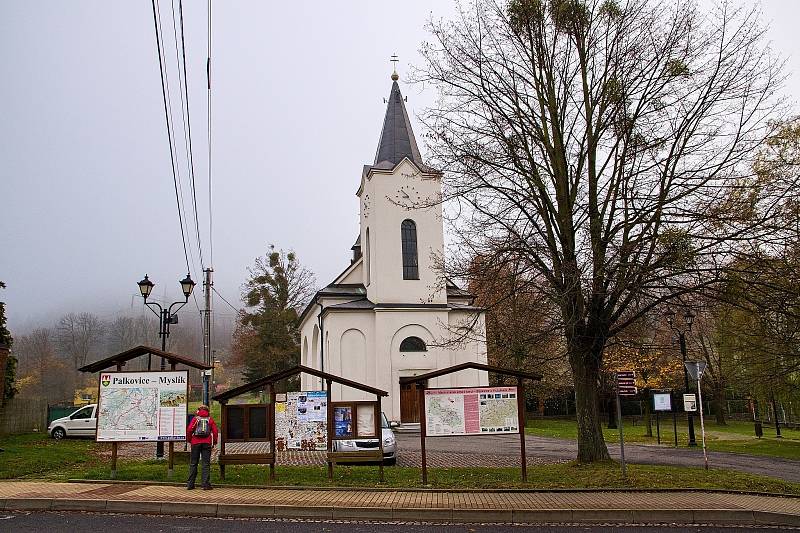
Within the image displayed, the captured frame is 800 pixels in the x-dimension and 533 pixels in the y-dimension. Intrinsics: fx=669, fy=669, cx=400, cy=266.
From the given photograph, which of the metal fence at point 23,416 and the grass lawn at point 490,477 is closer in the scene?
the grass lawn at point 490,477

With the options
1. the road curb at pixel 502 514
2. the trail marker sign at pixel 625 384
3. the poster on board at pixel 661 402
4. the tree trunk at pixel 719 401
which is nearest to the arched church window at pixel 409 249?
the poster on board at pixel 661 402

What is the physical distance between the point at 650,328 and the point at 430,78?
951 cm

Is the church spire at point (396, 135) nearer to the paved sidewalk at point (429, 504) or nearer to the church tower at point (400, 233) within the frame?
the church tower at point (400, 233)

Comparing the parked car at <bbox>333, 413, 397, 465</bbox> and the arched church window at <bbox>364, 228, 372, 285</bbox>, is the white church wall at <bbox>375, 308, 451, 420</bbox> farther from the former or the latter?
the parked car at <bbox>333, 413, 397, 465</bbox>

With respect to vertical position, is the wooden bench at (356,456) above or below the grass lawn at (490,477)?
above

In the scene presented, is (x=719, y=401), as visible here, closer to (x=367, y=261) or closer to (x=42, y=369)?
(x=367, y=261)

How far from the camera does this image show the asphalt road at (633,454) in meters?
19.8

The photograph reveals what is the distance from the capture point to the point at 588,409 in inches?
681

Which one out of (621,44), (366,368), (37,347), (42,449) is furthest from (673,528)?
→ (37,347)

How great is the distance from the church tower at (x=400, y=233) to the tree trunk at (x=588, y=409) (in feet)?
59.8

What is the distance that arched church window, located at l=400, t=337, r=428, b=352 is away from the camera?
35719mm

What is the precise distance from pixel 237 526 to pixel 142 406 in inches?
220

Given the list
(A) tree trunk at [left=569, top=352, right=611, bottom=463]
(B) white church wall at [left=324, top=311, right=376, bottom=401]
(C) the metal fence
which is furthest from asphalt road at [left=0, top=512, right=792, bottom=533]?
(B) white church wall at [left=324, top=311, right=376, bottom=401]

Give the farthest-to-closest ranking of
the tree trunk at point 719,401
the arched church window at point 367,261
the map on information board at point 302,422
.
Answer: the tree trunk at point 719,401
the arched church window at point 367,261
the map on information board at point 302,422
